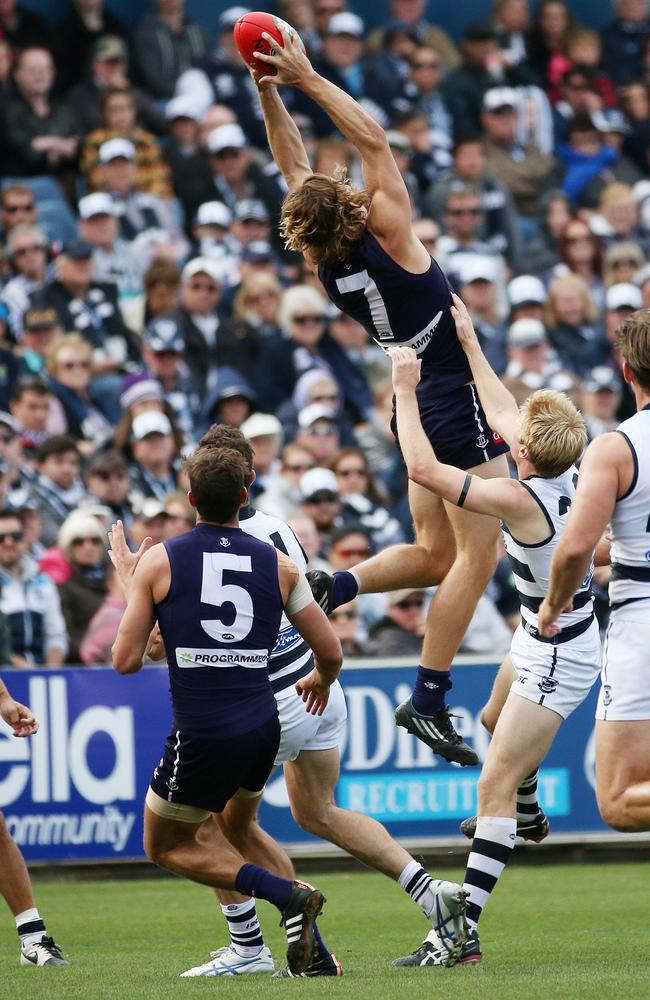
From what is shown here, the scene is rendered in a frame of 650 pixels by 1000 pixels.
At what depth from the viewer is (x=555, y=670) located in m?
7.12

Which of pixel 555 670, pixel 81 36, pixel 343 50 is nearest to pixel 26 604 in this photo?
pixel 555 670

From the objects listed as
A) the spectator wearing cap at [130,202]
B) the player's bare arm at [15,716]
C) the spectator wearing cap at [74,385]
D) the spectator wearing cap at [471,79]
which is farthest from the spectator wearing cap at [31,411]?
the spectator wearing cap at [471,79]

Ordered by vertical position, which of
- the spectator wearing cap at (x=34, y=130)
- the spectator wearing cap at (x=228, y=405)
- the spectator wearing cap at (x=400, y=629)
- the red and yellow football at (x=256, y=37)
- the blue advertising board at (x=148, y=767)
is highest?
the red and yellow football at (x=256, y=37)

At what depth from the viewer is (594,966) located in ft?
23.4

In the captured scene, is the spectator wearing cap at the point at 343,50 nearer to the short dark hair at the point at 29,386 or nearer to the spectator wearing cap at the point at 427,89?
the spectator wearing cap at the point at 427,89

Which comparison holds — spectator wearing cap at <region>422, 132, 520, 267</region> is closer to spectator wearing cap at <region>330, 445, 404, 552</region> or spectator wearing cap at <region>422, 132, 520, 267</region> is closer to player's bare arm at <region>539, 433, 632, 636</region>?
spectator wearing cap at <region>330, 445, 404, 552</region>

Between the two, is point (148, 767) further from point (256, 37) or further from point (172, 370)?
point (256, 37)

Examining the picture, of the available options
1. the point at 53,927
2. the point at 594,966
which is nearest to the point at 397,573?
the point at 594,966

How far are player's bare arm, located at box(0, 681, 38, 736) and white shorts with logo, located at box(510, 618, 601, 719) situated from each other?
208 cm

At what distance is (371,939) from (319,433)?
17.6 feet

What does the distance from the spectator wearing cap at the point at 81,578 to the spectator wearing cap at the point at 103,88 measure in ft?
18.3

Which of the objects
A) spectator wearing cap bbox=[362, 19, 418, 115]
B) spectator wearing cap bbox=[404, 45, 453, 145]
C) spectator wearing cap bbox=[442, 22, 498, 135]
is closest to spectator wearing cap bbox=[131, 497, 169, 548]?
spectator wearing cap bbox=[362, 19, 418, 115]

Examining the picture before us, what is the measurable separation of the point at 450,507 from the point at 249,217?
7942 mm

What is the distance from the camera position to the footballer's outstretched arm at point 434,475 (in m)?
6.80
